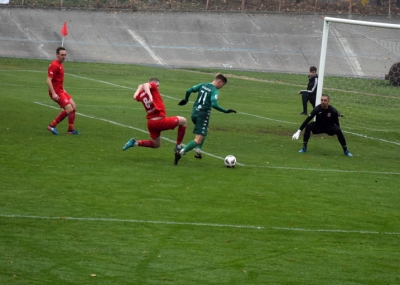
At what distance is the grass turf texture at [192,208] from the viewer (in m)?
8.54

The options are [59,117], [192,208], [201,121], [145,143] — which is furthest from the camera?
[59,117]

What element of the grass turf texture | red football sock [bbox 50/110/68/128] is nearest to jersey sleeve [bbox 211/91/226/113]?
the grass turf texture

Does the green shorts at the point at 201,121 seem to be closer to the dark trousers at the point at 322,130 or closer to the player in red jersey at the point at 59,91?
the dark trousers at the point at 322,130

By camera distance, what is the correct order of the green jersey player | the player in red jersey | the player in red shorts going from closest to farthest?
the player in red shorts
the green jersey player
the player in red jersey

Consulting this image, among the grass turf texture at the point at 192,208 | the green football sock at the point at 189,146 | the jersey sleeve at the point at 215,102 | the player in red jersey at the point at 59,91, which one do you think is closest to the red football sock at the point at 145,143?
the grass turf texture at the point at 192,208

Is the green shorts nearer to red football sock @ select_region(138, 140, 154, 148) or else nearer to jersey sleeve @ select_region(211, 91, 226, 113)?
jersey sleeve @ select_region(211, 91, 226, 113)

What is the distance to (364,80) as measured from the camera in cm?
3653

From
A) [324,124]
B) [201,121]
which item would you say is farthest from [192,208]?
[324,124]

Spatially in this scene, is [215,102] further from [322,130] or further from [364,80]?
[364,80]

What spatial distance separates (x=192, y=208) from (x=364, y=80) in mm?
26587

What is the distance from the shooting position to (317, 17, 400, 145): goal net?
2236cm

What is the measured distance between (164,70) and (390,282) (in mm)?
33400

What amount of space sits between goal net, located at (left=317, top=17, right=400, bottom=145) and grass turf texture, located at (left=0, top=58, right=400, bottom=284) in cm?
263

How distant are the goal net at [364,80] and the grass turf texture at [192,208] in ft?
8.63
